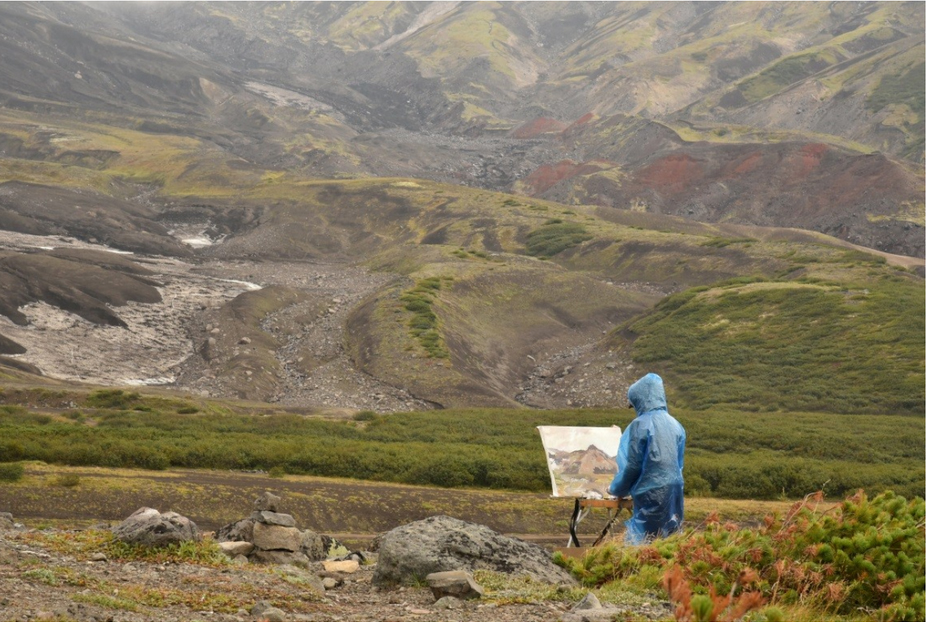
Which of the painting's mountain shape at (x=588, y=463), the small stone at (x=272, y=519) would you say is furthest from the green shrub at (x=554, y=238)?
the small stone at (x=272, y=519)

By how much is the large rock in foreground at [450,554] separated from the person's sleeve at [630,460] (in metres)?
1.45

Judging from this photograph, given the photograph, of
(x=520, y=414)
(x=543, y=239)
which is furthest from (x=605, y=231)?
(x=520, y=414)

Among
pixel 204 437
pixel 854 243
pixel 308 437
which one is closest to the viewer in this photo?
pixel 204 437

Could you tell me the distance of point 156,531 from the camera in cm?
1245

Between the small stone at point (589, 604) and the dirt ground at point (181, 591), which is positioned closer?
the small stone at point (589, 604)

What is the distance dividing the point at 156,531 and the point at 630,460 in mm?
6864

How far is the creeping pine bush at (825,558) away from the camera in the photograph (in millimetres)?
8703

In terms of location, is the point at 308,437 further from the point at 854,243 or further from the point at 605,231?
the point at 854,243

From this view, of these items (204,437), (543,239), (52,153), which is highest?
(52,153)

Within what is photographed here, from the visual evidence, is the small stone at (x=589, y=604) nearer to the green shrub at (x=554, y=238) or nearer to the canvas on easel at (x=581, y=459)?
the canvas on easel at (x=581, y=459)

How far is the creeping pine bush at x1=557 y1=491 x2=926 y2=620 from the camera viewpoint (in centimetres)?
870

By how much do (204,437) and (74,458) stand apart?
700 centimetres

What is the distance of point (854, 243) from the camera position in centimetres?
11200

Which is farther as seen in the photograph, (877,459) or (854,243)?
(854,243)
